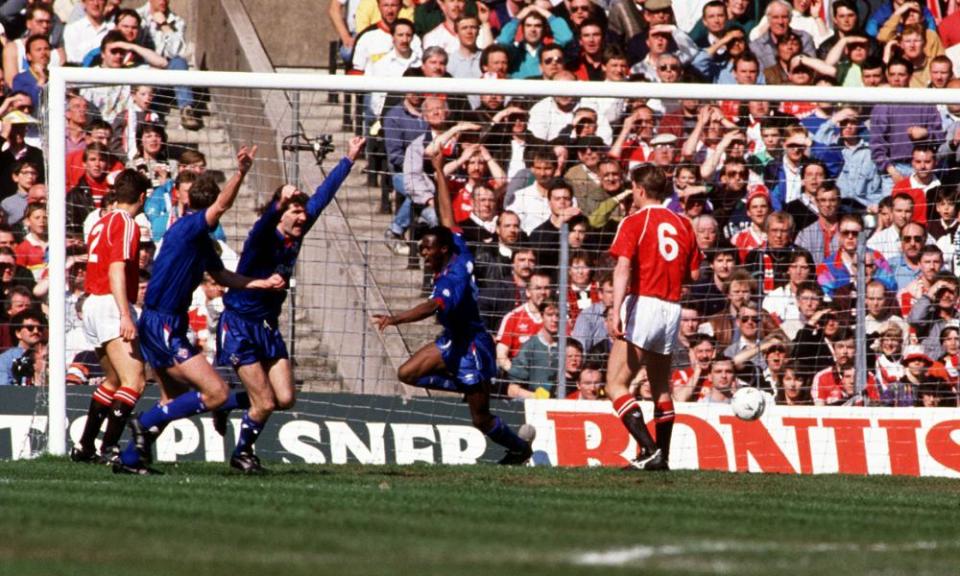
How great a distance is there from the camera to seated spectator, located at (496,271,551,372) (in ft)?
52.4

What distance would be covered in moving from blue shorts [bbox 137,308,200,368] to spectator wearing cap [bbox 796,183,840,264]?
7414 millimetres

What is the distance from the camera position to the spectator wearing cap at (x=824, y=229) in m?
16.3

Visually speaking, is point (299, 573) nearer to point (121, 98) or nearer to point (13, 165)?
point (121, 98)

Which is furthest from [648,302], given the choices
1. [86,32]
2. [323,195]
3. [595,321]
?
[86,32]

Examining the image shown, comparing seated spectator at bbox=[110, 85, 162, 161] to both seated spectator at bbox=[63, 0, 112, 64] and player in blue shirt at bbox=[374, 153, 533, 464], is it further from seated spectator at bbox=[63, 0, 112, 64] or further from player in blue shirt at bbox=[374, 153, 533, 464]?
player in blue shirt at bbox=[374, 153, 533, 464]

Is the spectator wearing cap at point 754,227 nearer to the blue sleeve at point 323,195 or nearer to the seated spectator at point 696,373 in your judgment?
the seated spectator at point 696,373

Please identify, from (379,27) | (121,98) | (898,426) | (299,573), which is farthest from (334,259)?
(299,573)

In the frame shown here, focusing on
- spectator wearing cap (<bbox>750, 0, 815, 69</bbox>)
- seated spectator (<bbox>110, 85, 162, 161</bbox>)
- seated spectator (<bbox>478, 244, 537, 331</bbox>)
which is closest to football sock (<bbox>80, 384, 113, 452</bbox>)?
seated spectator (<bbox>110, 85, 162, 161</bbox>)

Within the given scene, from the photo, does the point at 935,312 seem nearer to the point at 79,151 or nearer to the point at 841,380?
the point at 841,380

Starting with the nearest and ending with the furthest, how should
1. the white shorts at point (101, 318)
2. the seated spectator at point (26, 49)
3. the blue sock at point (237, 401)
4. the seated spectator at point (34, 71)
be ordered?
the blue sock at point (237, 401)
the white shorts at point (101, 318)
the seated spectator at point (34, 71)
the seated spectator at point (26, 49)

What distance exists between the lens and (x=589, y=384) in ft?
51.8

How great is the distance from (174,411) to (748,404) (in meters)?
4.82

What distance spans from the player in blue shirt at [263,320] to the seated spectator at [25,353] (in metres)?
5.83

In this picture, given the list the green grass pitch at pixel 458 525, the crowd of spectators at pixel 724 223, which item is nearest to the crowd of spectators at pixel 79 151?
the crowd of spectators at pixel 724 223
